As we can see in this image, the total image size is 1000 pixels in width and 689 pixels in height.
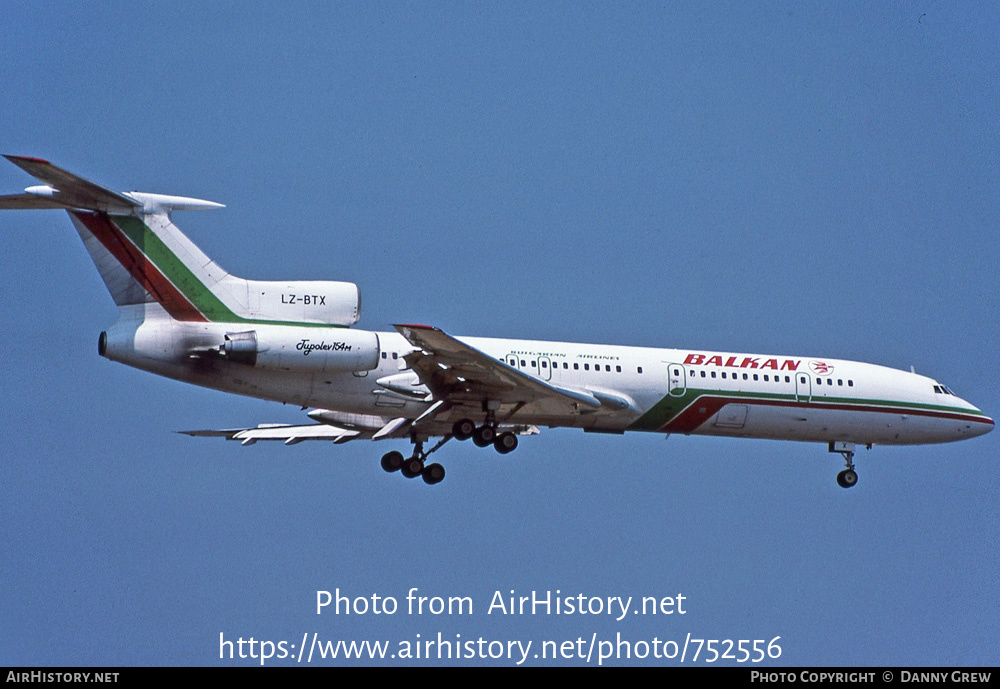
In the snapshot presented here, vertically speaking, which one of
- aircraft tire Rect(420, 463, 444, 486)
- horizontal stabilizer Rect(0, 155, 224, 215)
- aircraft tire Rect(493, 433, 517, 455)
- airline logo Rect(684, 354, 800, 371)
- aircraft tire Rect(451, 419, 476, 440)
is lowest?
aircraft tire Rect(420, 463, 444, 486)

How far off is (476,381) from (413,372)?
58.3 inches

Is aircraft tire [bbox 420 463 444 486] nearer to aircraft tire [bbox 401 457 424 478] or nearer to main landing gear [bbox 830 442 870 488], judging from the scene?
aircraft tire [bbox 401 457 424 478]

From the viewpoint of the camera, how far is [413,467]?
117ft

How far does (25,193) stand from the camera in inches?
1147

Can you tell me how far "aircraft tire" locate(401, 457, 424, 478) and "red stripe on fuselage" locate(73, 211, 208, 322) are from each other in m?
7.21

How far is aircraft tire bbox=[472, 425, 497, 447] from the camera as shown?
112ft

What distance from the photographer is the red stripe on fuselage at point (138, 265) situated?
30375mm

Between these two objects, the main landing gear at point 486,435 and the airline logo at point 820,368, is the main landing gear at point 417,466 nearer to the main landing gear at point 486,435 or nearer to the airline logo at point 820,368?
the main landing gear at point 486,435

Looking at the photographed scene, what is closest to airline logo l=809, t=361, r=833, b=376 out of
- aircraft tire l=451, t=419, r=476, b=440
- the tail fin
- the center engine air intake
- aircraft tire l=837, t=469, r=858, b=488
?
aircraft tire l=837, t=469, r=858, b=488

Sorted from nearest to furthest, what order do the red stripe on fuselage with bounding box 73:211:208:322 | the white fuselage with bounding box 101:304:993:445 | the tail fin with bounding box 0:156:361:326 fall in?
1. the tail fin with bounding box 0:156:361:326
2. the red stripe on fuselage with bounding box 73:211:208:322
3. the white fuselage with bounding box 101:304:993:445

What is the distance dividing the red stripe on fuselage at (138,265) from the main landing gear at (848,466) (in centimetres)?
1728
